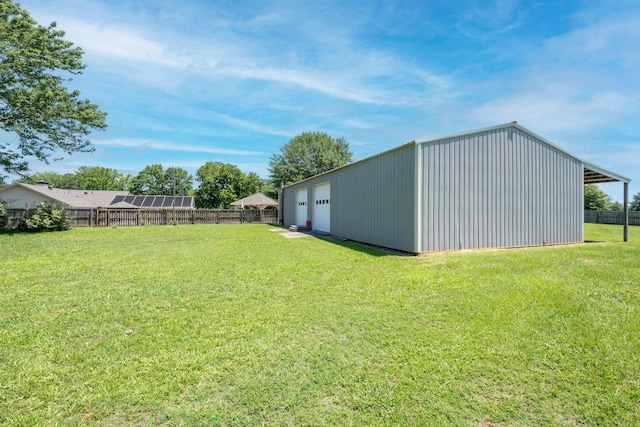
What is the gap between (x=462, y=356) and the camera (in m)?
Answer: 2.47

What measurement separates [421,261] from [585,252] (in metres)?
4.72

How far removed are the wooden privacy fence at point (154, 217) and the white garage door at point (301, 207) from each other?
544cm

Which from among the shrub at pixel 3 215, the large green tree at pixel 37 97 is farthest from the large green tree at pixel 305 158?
the shrub at pixel 3 215

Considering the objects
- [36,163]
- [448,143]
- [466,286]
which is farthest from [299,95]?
[36,163]

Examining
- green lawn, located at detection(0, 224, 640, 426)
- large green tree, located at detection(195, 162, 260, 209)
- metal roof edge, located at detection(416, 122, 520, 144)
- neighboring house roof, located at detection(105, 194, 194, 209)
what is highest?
large green tree, located at detection(195, 162, 260, 209)

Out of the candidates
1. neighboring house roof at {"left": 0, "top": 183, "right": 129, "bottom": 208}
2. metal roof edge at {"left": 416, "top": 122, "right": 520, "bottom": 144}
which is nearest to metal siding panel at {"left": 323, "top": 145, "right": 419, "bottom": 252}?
metal roof edge at {"left": 416, "top": 122, "right": 520, "bottom": 144}

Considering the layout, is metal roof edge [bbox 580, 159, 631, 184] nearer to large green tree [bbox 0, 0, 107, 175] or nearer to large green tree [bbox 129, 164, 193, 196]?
large green tree [bbox 0, 0, 107, 175]

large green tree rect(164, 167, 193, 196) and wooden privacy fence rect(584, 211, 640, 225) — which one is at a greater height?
large green tree rect(164, 167, 193, 196)

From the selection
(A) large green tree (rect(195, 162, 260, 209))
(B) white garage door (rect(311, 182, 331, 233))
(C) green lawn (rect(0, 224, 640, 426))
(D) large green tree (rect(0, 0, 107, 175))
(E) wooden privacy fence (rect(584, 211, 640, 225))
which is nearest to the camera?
(C) green lawn (rect(0, 224, 640, 426))

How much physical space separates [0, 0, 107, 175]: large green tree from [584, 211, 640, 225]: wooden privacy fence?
1278 inches

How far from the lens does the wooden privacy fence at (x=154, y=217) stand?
16.3 m

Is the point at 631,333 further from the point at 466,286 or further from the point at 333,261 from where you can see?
the point at 333,261

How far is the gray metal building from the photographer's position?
7.33m

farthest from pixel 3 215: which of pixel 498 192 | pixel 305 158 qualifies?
pixel 305 158
